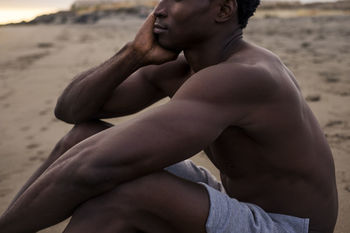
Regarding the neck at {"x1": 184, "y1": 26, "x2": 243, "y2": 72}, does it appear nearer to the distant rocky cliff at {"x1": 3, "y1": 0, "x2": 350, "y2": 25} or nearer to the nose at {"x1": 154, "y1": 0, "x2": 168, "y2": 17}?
the nose at {"x1": 154, "y1": 0, "x2": 168, "y2": 17}

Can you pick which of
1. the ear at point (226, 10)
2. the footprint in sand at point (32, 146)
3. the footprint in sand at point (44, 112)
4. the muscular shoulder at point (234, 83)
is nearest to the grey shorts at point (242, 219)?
the muscular shoulder at point (234, 83)

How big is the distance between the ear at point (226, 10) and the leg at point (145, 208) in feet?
2.24

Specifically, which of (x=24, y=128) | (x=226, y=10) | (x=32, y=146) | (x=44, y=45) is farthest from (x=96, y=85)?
(x=44, y=45)

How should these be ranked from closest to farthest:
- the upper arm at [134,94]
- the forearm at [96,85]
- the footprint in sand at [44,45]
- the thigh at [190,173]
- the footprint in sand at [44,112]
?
the thigh at [190,173]
the forearm at [96,85]
the upper arm at [134,94]
the footprint in sand at [44,112]
the footprint in sand at [44,45]

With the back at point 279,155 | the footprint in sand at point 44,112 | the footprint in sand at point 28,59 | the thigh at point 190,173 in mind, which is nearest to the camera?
the back at point 279,155

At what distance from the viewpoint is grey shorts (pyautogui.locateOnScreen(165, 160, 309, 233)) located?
1393 mm

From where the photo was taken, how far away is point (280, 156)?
1.52 m

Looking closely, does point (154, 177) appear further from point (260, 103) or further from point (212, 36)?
point (212, 36)

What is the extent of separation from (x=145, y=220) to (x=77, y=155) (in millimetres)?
337

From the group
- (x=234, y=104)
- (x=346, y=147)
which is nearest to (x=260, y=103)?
(x=234, y=104)

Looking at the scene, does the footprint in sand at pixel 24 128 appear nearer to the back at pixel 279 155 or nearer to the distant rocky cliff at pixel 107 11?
the back at pixel 279 155

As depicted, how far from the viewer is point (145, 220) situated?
141cm

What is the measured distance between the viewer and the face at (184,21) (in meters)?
1.64

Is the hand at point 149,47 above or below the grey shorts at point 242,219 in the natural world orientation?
above
